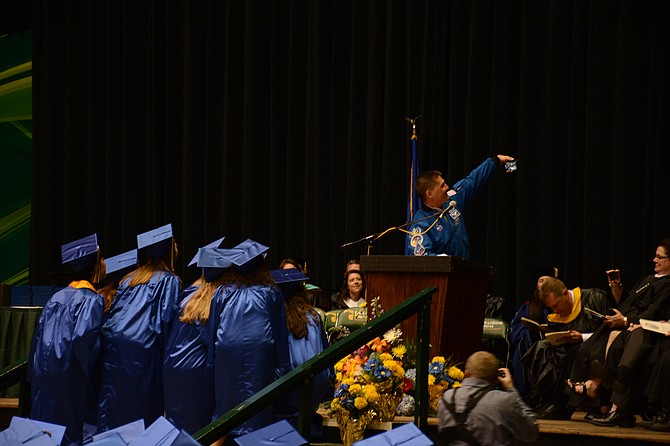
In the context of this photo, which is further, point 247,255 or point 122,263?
point 122,263

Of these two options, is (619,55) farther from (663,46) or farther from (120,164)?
(120,164)

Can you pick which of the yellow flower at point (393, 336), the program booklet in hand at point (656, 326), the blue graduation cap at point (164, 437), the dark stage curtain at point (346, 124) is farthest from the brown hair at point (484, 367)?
the dark stage curtain at point (346, 124)

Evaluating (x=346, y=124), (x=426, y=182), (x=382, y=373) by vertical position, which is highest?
(x=346, y=124)

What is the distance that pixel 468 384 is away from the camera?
3.49m

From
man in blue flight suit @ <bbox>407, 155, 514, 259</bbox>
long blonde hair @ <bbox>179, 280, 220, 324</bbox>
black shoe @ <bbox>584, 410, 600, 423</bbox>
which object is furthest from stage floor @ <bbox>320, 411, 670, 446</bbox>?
man in blue flight suit @ <bbox>407, 155, 514, 259</bbox>

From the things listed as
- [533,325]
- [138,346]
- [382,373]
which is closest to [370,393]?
[382,373]

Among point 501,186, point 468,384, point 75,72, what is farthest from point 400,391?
point 75,72

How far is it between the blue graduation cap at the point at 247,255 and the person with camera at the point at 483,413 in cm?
180

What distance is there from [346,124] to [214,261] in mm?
4781

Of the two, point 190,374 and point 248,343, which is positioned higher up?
point 248,343

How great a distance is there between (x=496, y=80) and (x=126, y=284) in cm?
469

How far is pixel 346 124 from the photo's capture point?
31.5ft

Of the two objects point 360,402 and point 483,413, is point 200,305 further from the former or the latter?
point 483,413

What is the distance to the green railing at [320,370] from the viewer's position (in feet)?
11.8
